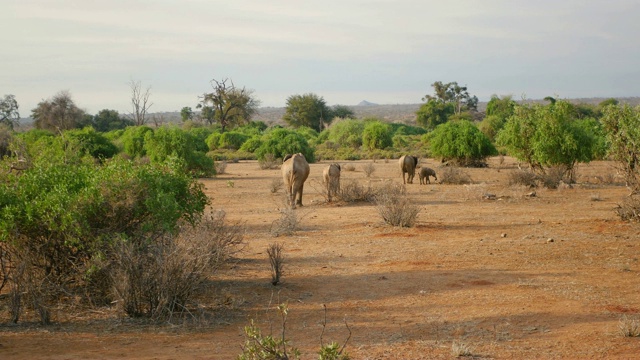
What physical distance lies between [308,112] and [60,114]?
28.7 metres

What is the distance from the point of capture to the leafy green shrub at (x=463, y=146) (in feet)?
105

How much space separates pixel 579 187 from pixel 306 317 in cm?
1654

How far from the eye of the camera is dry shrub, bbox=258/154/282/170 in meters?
34.8

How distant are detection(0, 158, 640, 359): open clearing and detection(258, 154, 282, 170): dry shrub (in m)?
18.8

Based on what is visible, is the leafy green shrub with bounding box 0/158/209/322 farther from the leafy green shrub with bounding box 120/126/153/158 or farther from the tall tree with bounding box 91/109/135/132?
the tall tree with bounding box 91/109/135/132

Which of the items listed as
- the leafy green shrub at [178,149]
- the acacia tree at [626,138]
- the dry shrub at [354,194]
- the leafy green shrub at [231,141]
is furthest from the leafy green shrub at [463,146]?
the leafy green shrub at [231,141]

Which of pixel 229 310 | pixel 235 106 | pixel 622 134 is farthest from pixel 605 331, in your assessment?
pixel 235 106

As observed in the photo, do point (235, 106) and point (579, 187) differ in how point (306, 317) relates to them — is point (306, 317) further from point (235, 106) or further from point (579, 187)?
point (235, 106)

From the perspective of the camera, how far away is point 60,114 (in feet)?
198

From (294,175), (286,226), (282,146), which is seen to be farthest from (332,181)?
(282,146)

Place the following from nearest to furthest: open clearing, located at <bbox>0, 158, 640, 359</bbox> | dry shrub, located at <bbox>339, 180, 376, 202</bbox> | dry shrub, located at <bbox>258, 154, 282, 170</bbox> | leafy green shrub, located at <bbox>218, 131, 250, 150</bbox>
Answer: open clearing, located at <bbox>0, 158, 640, 359</bbox>
dry shrub, located at <bbox>339, 180, 376, 202</bbox>
dry shrub, located at <bbox>258, 154, 282, 170</bbox>
leafy green shrub, located at <bbox>218, 131, 250, 150</bbox>

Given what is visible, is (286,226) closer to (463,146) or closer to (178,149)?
(178,149)

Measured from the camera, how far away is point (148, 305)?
26.6 ft

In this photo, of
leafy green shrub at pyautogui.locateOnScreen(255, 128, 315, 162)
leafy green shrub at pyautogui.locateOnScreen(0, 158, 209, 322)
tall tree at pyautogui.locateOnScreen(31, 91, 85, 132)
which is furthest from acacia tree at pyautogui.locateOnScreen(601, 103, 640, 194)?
tall tree at pyautogui.locateOnScreen(31, 91, 85, 132)
